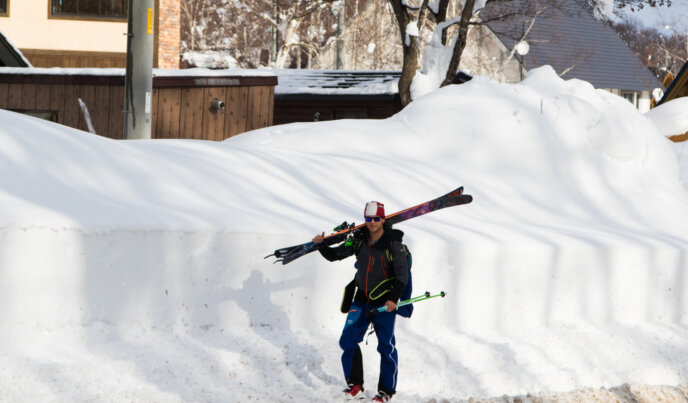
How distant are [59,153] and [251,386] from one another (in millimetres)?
3304

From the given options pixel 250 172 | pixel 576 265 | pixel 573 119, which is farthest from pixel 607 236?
pixel 250 172

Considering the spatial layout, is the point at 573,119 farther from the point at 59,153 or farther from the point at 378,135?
the point at 59,153

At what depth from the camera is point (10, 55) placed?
18625 millimetres

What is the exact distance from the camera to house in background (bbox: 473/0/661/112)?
45656 mm

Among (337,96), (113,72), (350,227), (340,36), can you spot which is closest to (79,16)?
(337,96)

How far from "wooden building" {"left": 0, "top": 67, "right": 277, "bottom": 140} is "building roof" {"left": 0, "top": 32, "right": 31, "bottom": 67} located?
8.83 feet

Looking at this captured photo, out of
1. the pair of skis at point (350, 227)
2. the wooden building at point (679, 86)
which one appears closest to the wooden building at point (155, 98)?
the pair of skis at point (350, 227)

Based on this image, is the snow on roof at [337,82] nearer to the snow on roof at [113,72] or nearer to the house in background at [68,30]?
the snow on roof at [113,72]

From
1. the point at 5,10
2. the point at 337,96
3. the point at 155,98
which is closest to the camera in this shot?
the point at 155,98

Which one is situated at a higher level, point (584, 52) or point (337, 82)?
point (584, 52)

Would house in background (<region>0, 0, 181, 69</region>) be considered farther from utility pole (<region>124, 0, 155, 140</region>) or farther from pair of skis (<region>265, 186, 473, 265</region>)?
pair of skis (<region>265, 186, 473, 265</region>)

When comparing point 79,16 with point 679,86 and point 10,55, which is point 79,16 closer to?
point 10,55

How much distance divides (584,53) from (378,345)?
46.0 metres

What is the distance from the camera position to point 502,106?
12375 millimetres
